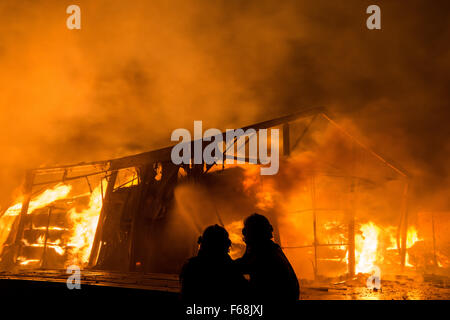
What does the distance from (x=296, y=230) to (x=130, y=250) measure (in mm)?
4992

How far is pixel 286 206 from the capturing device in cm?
966

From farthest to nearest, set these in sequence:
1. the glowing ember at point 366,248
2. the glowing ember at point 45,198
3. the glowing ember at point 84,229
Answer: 1. the glowing ember at point 45,198
2. the glowing ember at point 84,229
3. the glowing ember at point 366,248

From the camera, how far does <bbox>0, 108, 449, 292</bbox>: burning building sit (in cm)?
916

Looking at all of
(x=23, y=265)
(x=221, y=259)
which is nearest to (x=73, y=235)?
(x=23, y=265)

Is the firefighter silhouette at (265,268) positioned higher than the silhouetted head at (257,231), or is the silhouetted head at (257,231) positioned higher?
the silhouetted head at (257,231)

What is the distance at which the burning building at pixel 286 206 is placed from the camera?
9.16 metres

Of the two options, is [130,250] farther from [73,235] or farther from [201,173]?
[73,235]
